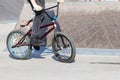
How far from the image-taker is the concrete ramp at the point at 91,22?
1058 centimetres

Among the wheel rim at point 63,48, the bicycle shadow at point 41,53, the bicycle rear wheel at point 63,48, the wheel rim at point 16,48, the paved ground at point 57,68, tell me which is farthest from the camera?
the bicycle shadow at point 41,53

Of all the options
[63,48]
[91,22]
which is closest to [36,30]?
[63,48]

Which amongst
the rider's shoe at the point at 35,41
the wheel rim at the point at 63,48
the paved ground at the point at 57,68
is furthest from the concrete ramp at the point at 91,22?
the rider's shoe at the point at 35,41

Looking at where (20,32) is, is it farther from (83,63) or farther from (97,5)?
(97,5)

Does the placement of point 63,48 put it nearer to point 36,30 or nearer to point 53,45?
point 53,45

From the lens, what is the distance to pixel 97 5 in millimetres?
13125

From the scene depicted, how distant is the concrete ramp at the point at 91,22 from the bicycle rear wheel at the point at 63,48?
147 centimetres

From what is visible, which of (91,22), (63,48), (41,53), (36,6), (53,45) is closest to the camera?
(36,6)

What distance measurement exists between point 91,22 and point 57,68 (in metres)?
3.61

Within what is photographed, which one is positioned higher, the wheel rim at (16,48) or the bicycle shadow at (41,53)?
the wheel rim at (16,48)

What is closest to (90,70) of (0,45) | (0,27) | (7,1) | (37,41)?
(37,41)

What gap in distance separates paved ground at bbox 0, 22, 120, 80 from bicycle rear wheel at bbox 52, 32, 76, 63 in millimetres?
130

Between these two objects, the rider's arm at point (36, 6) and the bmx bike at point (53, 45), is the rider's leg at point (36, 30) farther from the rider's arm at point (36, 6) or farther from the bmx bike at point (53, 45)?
the rider's arm at point (36, 6)

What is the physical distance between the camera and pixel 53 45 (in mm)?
9086
